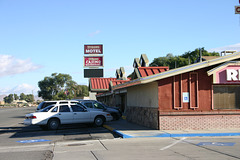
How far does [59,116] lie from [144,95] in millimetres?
5490

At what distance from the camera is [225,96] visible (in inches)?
681

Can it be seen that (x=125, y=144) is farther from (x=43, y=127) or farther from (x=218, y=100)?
(x=43, y=127)

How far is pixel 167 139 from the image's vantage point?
14258 mm

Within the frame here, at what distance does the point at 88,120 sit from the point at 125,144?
807 centimetres

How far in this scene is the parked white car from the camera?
19.1 meters

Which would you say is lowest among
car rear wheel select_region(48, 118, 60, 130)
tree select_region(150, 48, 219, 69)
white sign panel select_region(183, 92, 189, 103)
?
car rear wheel select_region(48, 118, 60, 130)

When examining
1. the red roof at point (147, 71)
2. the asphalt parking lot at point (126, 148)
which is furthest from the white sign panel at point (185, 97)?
the asphalt parking lot at point (126, 148)

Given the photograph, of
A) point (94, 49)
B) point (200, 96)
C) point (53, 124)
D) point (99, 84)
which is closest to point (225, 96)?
point (200, 96)

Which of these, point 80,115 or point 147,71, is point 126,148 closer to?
point 147,71

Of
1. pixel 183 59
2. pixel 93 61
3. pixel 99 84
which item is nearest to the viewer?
pixel 93 61

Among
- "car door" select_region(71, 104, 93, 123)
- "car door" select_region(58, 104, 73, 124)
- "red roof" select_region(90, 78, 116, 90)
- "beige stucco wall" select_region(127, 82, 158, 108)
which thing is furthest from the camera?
"red roof" select_region(90, 78, 116, 90)

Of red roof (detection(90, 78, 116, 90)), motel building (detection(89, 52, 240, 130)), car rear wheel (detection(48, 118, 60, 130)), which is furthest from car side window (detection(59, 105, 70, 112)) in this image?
red roof (detection(90, 78, 116, 90))

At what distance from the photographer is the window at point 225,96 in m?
17.3

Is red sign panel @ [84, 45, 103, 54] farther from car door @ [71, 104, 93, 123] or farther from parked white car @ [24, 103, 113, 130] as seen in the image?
car door @ [71, 104, 93, 123]
